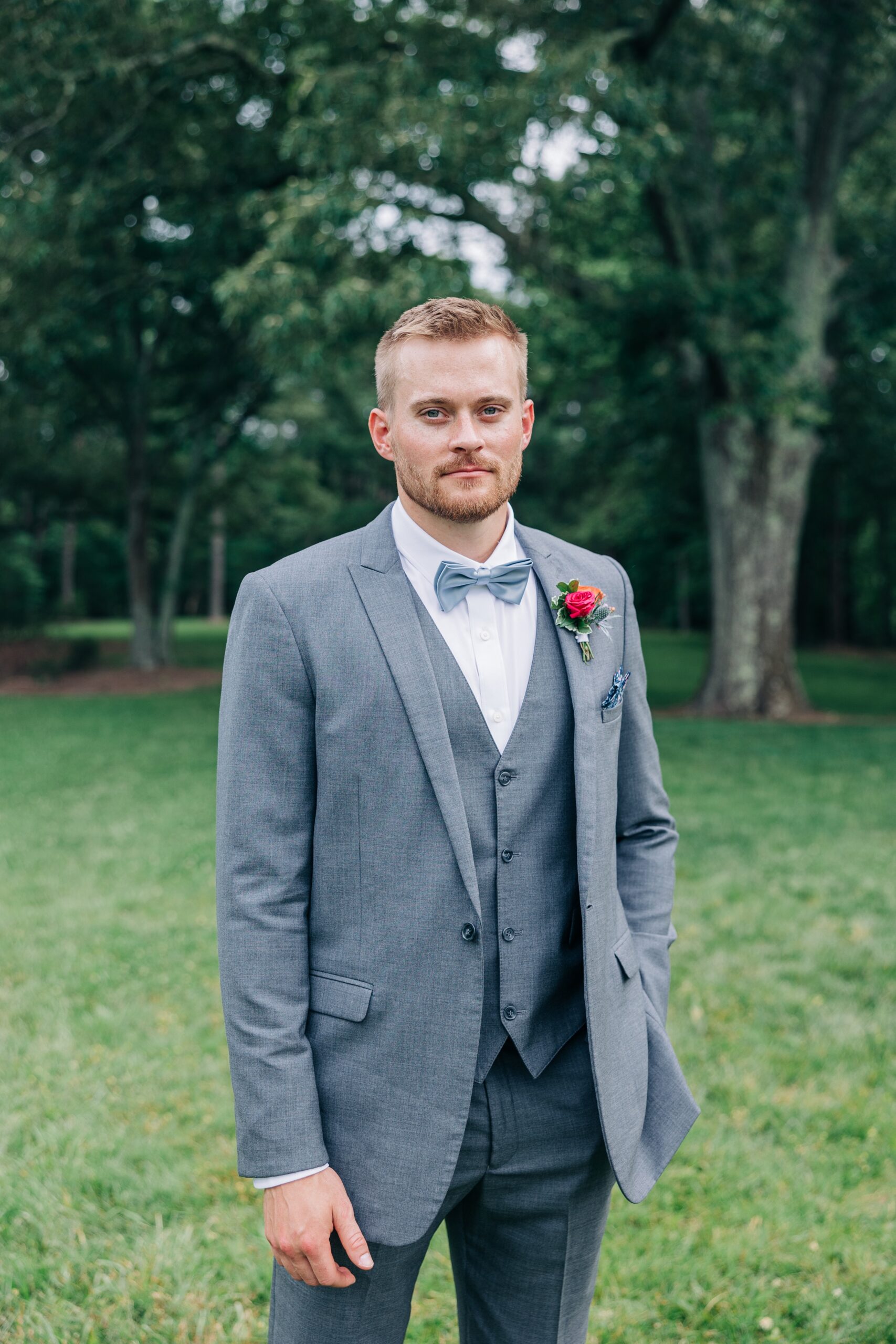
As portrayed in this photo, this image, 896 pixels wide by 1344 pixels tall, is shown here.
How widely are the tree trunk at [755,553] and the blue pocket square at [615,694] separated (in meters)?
13.9

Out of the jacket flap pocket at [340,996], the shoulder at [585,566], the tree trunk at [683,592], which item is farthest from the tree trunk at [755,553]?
the tree trunk at [683,592]

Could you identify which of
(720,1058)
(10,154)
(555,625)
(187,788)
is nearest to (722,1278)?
(720,1058)

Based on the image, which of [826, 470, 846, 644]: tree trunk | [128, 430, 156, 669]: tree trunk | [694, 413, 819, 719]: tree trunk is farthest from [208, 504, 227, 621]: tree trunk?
[694, 413, 819, 719]: tree trunk

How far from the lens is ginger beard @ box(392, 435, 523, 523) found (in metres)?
1.91

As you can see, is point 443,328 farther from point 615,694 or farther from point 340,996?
point 340,996

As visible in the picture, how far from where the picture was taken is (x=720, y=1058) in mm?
4555

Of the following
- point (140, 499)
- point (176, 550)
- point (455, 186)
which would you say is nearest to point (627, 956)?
point (455, 186)

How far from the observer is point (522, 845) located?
6.37 feet

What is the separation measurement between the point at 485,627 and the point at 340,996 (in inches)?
28.5

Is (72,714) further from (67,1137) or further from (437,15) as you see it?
(67,1137)

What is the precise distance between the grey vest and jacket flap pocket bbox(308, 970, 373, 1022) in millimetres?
218

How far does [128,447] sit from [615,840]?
23273mm

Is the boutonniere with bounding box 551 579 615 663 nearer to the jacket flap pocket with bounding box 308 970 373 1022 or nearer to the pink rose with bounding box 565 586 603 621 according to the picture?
the pink rose with bounding box 565 586 603 621

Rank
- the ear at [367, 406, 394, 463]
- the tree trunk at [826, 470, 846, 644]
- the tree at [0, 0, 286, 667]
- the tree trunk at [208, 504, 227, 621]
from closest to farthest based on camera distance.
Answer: the ear at [367, 406, 394, 463]
the tree at [0, 0, 286, 667]
the tree trunk at [826, 470, 846, 644]
the tree trunk at [208, 504, 227, 621]
